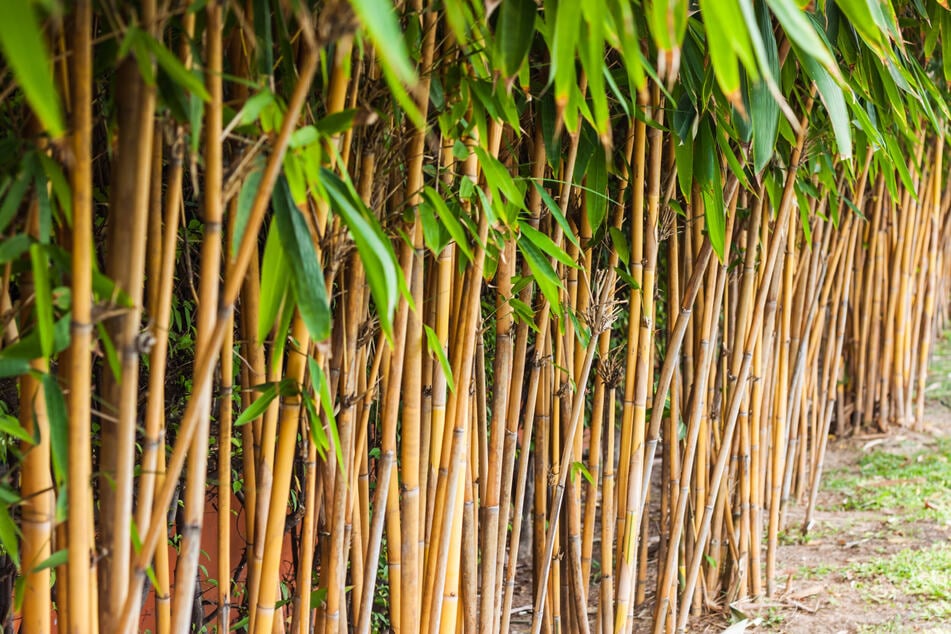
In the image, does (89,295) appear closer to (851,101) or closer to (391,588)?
(391,588)

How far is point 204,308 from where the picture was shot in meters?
0.67

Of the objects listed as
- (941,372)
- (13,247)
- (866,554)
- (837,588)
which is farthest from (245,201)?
(941,372)

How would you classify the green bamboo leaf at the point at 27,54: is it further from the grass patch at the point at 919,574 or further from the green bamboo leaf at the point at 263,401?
the grass patch at the point at 919,574

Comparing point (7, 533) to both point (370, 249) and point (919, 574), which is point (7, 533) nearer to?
point (370, 249)

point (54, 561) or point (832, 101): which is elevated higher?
point (832, 101)

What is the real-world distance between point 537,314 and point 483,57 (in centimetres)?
39

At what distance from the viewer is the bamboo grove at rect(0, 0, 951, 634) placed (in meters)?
0.62

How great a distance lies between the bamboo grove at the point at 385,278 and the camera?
62 cm

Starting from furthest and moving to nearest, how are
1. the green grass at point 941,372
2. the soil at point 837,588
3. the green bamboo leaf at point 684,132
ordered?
the green grass at point 941,372, the soil at point 837,588, the green bamboo leaf at point 684,132

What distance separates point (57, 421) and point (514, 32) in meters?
0.50


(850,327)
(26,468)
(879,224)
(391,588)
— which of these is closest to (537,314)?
(391,588)

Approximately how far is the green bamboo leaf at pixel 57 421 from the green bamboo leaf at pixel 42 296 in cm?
5

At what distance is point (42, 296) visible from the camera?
0.60 metres

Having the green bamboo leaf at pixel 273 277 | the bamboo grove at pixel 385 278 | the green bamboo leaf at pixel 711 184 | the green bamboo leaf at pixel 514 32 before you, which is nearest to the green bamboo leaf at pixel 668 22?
the bamboo grove at pixel 385 278
